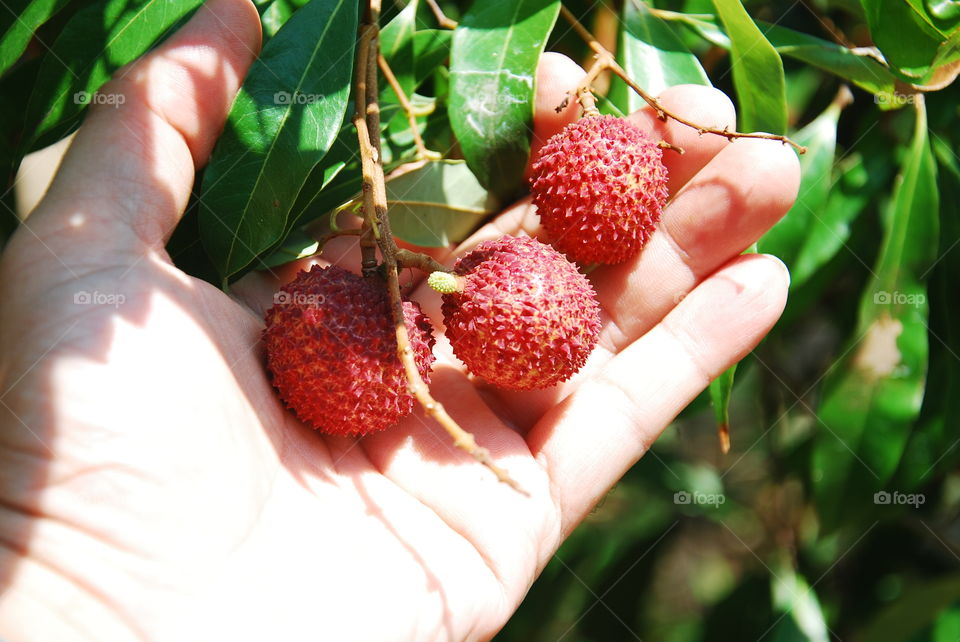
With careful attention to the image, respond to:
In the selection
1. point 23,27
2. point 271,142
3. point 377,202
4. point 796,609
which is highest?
point 23,27

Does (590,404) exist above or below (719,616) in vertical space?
above

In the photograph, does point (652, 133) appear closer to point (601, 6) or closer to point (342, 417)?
point (601, 6)

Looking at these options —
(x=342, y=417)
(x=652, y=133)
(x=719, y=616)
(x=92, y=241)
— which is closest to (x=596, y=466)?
(x=342, y=417)

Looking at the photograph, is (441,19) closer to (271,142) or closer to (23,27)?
(271,142)

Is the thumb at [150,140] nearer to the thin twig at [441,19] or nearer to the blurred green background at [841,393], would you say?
the thin twig at [441,19]

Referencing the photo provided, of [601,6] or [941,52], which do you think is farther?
[601,6]
